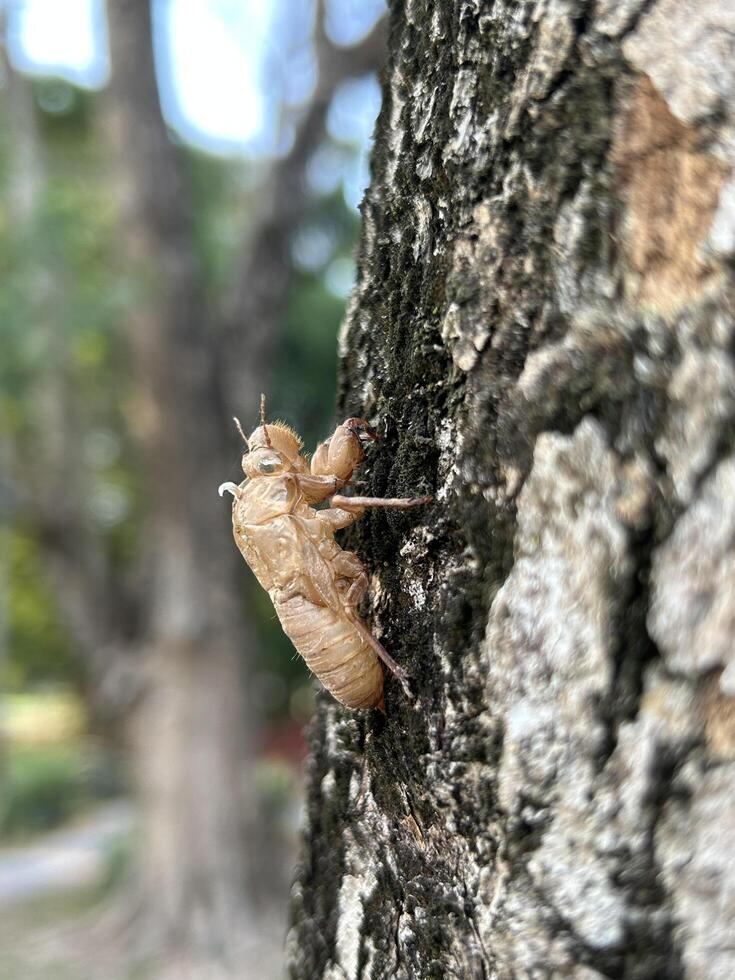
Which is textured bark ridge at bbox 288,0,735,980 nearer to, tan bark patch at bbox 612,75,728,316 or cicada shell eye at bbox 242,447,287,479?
tan bark patch at bbox 612,75,728,316

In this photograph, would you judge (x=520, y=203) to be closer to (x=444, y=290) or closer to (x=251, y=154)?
(x=444, y=290)

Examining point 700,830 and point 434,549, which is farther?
point 434,549

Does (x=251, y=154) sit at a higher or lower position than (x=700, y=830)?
higher

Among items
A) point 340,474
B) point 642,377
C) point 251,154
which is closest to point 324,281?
point 251,154

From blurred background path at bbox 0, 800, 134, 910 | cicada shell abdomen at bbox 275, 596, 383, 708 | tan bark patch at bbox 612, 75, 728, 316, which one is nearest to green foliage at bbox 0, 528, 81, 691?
blurred background path at bbox 0, 800, 134, 910

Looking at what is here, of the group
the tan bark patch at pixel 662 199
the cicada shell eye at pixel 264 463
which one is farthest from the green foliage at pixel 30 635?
the tan bark patch at pixel 662 199

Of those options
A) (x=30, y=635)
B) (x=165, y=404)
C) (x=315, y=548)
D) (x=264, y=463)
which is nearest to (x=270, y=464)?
(x=264, y=463)

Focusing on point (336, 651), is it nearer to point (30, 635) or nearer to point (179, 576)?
point (179, 576)

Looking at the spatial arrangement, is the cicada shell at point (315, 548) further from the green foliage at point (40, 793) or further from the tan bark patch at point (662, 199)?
the green foliage at point (40, 793)
